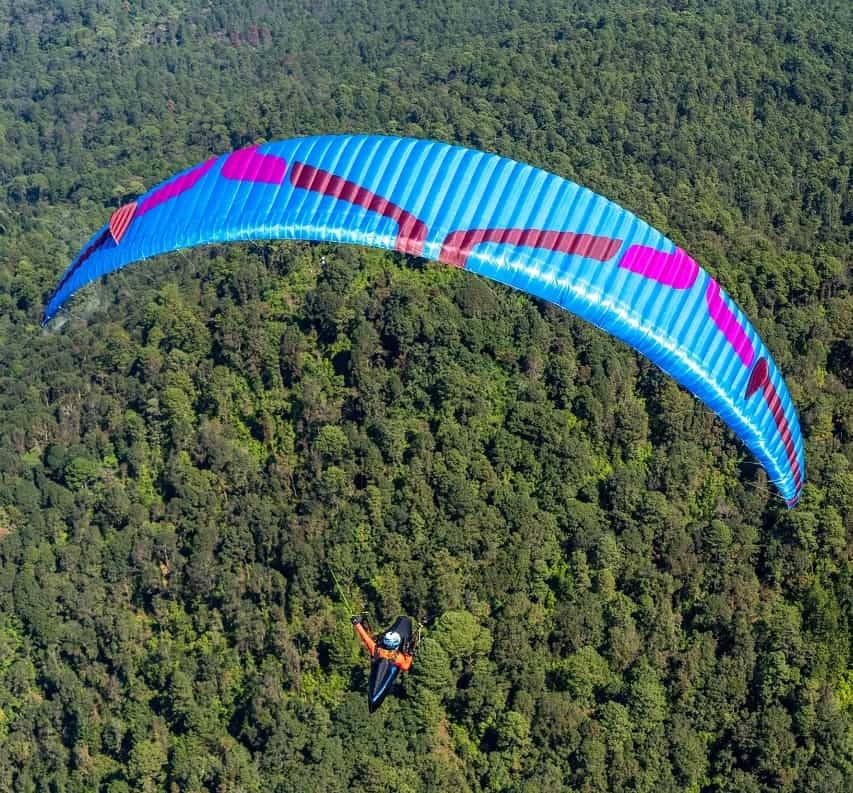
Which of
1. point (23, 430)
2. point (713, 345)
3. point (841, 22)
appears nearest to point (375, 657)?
point (713, 345)

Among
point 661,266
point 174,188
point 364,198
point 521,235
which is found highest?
point 661,266

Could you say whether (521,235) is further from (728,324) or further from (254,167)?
(254,167)

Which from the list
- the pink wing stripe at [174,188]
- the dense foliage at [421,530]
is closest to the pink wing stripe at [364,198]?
the pink wing stripe at [174,188]

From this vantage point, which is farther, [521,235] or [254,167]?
[254,167]

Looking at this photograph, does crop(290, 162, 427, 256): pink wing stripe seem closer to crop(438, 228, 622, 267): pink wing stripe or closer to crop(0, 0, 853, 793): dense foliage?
crop(438, 228, 622, 267): pink wing stripe

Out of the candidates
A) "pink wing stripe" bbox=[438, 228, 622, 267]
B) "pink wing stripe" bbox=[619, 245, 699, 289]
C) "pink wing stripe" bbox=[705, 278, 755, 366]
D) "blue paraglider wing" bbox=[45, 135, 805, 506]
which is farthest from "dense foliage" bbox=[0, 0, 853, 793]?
"pink wing stripe" bbox=[438, 228, 622, 267]

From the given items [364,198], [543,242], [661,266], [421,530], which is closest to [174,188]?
[364,198]

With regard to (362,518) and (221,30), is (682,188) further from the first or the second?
(221,30)
